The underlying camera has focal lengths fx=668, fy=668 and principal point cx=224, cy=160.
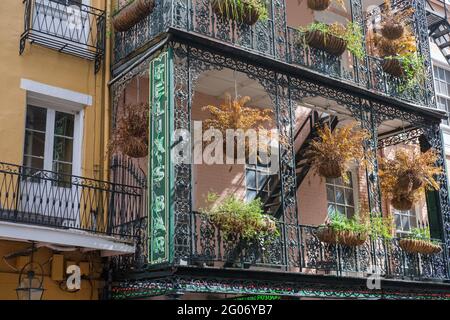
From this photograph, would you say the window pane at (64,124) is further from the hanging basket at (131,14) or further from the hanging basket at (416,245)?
the hanging basket at (416,245)

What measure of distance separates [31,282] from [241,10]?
17.0 feet

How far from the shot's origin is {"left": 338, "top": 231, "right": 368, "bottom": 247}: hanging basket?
1062 centimetres

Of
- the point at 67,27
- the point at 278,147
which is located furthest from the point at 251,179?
the point at 67,27

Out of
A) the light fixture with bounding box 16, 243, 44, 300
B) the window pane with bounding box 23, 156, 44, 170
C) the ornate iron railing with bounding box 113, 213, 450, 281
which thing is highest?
the window pane with bounding box 23, 156, 44, 170

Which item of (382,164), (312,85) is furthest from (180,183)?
(382,164)

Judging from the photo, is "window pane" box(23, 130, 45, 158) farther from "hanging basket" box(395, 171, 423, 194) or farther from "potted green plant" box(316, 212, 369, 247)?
"hanging basket" box(395, 171, 423, 194)

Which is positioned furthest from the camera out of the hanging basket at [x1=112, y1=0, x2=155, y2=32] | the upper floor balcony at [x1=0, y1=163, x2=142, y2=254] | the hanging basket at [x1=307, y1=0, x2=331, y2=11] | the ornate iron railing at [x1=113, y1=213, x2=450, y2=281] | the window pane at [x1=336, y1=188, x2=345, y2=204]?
the window pane at [x1=336, y1=188, x2=345, y2=204]

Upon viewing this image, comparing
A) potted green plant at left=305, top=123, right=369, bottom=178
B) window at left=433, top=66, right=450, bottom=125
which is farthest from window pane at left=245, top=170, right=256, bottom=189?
window at left=433, top=66, right=450, bottom=125

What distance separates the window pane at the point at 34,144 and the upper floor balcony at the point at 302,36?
5.97 ft

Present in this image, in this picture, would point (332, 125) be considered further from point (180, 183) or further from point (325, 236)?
point (180, 183)

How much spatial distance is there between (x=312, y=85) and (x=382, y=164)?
236 cm

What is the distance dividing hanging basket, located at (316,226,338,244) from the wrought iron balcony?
4534 millimetres

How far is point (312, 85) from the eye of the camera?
11.5 meters

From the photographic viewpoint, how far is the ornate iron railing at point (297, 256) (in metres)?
9.41
